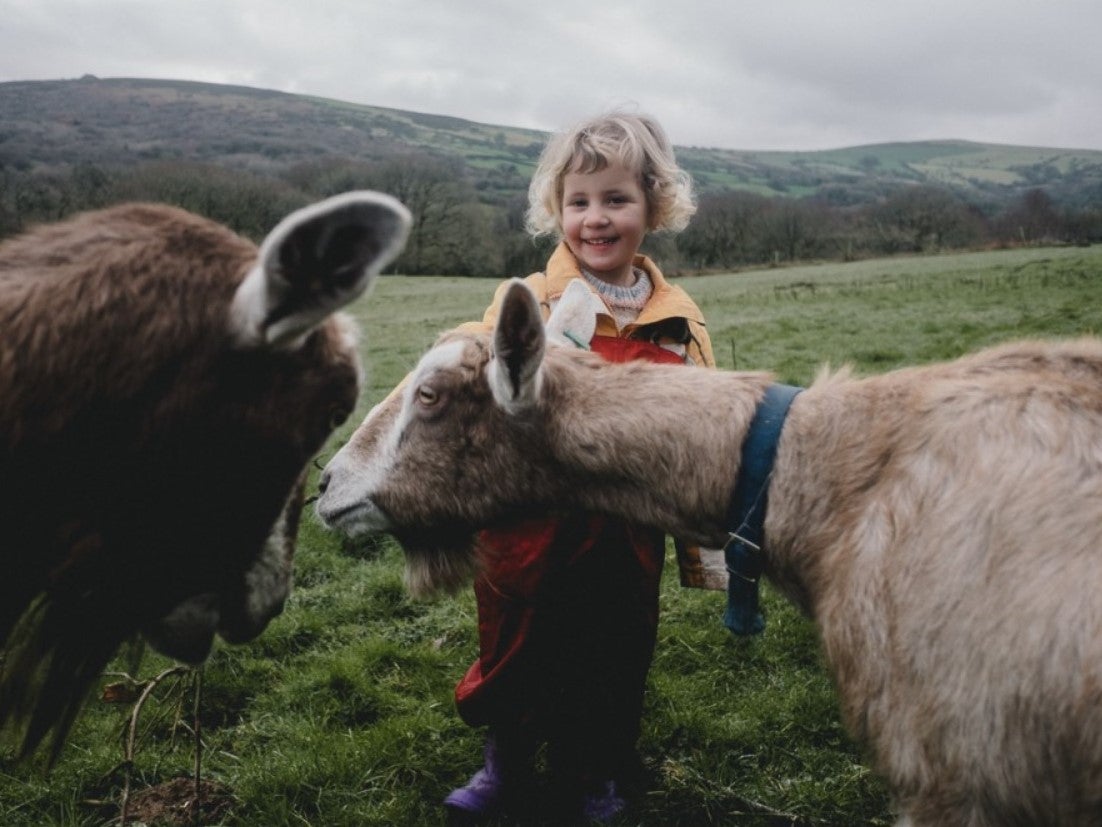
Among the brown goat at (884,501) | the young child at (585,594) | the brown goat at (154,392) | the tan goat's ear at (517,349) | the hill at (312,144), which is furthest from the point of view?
the hill at (312,144)

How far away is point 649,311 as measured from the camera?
13.9 feet

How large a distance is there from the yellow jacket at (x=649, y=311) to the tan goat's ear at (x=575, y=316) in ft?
0.54

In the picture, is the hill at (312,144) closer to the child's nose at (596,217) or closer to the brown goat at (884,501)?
the child's nose at (596,217)

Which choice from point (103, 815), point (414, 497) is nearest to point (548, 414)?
point (414, 497)

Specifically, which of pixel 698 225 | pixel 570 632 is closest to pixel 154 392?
pixel 570 632

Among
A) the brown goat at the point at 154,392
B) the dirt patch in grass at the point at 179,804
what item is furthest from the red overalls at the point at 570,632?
the brown goat at the point at 154,392

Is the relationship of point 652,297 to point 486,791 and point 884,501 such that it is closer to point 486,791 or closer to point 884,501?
point 884,501

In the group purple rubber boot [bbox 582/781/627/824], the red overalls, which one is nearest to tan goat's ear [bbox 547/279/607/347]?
the red overalls

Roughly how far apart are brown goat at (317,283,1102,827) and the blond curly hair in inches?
58.1

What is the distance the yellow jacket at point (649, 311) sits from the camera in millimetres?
4191

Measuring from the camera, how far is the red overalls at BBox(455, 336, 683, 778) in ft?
13.1

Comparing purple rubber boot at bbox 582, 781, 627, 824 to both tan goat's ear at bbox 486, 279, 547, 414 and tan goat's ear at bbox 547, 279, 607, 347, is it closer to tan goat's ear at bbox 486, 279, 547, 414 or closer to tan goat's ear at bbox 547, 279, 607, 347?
tan goat's ear at bbox 486, 279, 547, 414

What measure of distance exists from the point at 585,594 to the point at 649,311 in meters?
1.50

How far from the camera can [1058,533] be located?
2479mm
